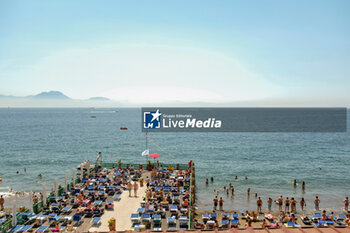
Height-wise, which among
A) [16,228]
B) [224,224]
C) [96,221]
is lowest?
[224,224]

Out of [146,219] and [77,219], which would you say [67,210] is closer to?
[77,219]

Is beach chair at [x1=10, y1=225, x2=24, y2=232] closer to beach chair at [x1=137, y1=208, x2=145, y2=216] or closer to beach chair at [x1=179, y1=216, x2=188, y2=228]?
beach chair at [x1=137, y1=208, x2=145, y2=216]

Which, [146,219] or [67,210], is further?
[67,210]

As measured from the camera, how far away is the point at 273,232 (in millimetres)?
9430

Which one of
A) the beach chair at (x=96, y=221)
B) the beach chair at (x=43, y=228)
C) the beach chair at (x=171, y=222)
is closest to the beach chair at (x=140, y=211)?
the beach chair at (x=171, y=222)

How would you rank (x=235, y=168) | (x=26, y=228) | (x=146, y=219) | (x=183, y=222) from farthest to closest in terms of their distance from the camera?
(x=235, y=168) < (x=183, y=222) < (x=146, y=219) < (x=26, y=228)

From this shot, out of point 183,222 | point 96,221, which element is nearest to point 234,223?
point 183,222

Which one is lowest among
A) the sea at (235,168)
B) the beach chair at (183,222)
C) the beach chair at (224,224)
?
the sea at (235,168)

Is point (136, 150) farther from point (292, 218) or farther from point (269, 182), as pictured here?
point (292, 218)

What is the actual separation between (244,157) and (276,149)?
16.3 meters

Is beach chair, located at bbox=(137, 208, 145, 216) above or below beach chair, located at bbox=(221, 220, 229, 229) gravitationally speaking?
above

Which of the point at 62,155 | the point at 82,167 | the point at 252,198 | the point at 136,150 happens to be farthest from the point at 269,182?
the point at 62,155

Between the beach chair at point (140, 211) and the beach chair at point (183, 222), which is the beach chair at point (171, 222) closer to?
the beach chair at point (183, 222)

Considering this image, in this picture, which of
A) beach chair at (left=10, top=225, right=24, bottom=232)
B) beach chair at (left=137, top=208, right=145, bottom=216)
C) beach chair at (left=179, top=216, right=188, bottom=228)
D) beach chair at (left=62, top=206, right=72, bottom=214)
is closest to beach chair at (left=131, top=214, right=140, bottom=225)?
beach chair at (left=137, top=208, right=145, bottom=216)
